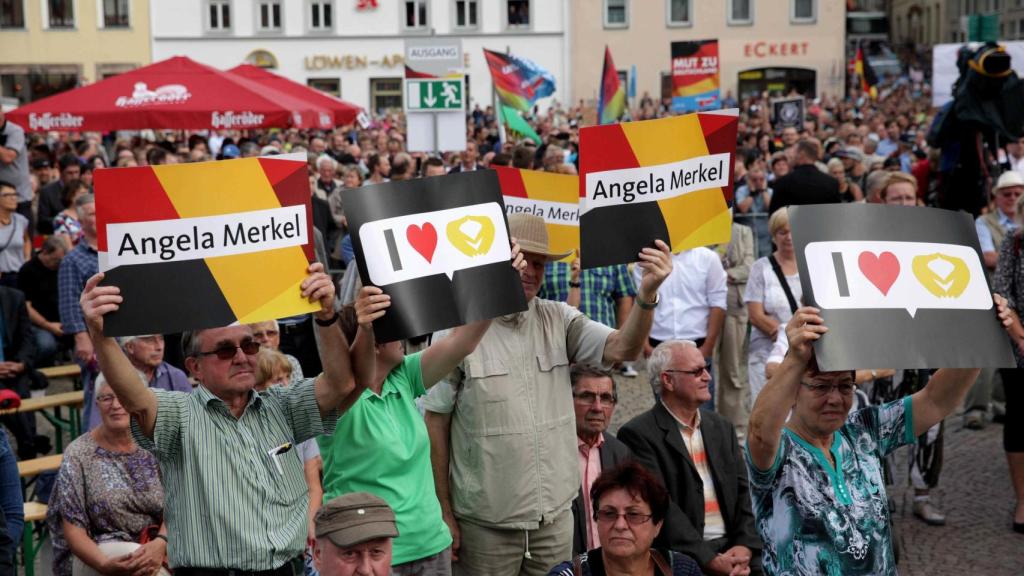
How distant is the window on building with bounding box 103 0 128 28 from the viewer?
2223 inches

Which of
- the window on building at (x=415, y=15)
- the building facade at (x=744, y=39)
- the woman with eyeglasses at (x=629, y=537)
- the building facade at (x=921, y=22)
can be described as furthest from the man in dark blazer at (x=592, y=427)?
the building facade at (x=921, y=22)

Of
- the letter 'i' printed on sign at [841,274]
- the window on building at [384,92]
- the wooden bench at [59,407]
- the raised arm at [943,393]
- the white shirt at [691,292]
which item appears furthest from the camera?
the window on building at [384,92]

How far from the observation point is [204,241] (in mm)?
4117

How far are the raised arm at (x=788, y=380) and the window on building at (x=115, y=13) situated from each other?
5674 centimetres

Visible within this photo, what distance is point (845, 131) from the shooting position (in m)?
20.7

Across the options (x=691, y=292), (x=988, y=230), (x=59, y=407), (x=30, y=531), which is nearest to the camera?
(x=30, y=531)

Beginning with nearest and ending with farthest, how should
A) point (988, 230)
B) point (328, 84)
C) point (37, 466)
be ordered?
point (37, 466) → point (988, 230) → point (328, 84)

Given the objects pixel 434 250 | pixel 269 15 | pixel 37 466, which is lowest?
pixel 37 466

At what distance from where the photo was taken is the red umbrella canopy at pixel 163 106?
15320 mm

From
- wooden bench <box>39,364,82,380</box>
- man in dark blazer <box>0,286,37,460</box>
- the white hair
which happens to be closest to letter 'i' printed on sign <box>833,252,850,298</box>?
the white hair

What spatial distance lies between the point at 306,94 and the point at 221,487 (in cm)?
1488

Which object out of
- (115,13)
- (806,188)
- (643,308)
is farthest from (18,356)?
(115,13)

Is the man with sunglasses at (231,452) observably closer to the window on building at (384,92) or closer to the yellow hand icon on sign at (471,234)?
the yellow hand icon on sign at (471,234)

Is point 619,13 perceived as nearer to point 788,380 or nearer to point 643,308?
point 643,308
